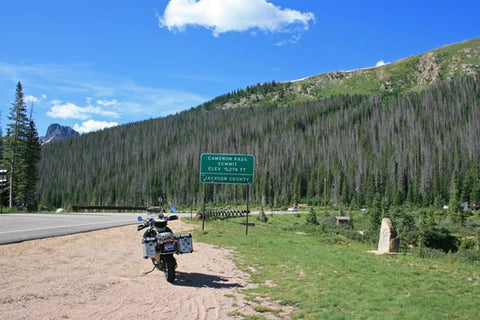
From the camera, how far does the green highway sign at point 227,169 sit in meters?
25.2

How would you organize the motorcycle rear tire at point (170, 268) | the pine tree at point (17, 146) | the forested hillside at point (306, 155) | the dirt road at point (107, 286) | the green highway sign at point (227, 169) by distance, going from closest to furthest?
1. the dirt road at point (107, 286)
2. the motorcycle rear tire at point (170, 268)
3. the green highway sign at point (227, 169)
4. the pine tree at point (17, 146)
5. the forested hillside at point (306, 155)

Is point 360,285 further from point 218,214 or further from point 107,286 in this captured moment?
point 218,214

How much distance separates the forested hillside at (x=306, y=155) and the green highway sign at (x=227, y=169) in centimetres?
6065

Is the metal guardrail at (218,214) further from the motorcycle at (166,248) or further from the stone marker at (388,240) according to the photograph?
the motorcycle at (166,248)

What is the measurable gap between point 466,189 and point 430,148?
3360cm

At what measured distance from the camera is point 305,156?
440ft

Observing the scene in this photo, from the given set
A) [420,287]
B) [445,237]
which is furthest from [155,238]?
[445,237]

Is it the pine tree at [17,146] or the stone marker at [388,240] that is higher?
the pine tree at [17,146]

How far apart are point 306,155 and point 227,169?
11153 cm

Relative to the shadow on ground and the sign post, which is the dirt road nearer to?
the shadow on ground

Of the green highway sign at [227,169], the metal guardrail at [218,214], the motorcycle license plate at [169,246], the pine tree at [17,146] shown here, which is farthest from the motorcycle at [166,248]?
the pine tree at [17,146]

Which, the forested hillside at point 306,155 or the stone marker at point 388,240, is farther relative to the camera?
the forested hillside at point 306,155

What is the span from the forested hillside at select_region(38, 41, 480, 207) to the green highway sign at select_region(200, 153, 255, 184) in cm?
6065

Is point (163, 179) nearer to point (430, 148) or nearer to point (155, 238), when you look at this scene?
point (430, 148)
